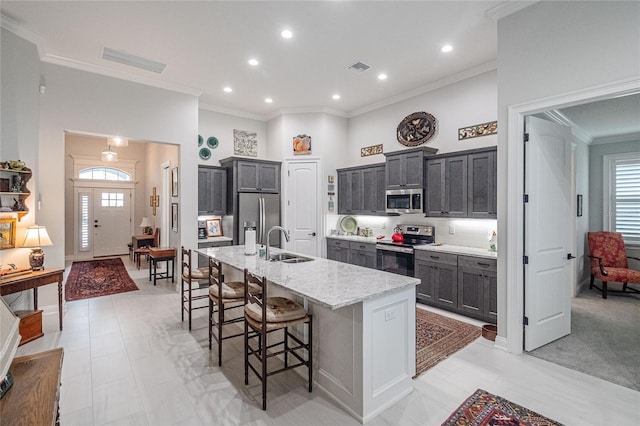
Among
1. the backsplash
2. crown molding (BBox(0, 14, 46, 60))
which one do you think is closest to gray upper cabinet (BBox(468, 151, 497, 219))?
the backsplash

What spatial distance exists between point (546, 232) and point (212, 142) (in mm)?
5698

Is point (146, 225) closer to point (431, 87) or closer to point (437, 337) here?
point (431, 87)

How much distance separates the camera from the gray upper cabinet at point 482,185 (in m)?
4.05

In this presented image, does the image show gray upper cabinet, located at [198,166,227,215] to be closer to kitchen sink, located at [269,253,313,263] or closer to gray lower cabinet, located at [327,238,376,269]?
gray lower cabinet, located at [327,238,376,269]

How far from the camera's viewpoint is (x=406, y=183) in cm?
500

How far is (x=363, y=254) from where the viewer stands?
5.55 meters

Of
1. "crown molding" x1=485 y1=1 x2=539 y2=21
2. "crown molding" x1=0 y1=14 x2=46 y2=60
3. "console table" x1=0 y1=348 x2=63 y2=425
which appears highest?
"crown molding" x1=0 y1=14 x2=46 y2=60

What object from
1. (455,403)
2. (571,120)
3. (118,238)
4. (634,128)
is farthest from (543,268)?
(118,238)

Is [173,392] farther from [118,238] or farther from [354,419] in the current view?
[118,238]

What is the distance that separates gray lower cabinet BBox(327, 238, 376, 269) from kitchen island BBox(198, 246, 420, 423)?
2.76 m

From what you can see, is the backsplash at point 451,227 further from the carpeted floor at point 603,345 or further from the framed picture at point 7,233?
the framed picture at point 7,233

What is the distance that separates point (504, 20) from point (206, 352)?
4.58 meters

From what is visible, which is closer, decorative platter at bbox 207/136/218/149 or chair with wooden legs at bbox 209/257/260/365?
chair with wooden legs at bbox 209/257/260/365

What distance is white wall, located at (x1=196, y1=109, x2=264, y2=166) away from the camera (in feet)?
20.2
